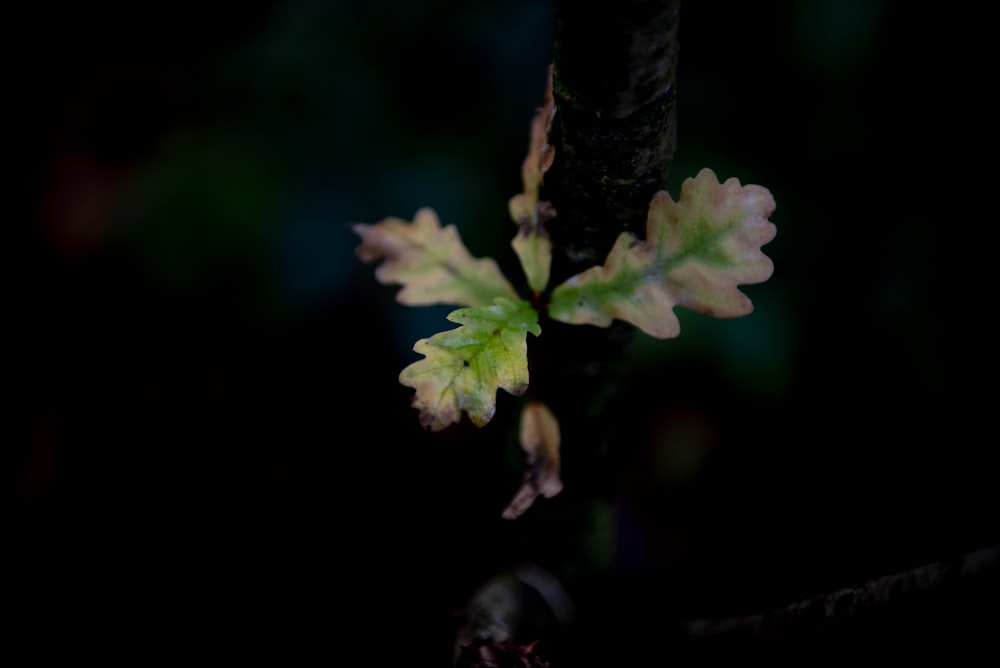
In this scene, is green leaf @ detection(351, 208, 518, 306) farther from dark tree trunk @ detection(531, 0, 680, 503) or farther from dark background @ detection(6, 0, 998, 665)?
dark background @ detection(6, 0, 998, 665)

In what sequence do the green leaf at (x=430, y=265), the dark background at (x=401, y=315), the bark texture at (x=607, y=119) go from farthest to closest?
1. the dark background at (x=401, y=315)
2. the green leaf at (x=430, y=265)
3. the bark texture at (x=607, y=119)

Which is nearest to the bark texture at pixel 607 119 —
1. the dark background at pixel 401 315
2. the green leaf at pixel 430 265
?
the green leaf at pixel 430 265

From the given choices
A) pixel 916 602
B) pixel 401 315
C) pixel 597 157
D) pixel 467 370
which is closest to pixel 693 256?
pixel 597 157

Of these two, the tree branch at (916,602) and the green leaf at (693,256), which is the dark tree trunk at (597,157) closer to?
the green leaf at (693,256)

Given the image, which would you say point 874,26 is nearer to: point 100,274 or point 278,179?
point 278,179

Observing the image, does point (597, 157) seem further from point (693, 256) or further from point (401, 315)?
point (401, 315)
